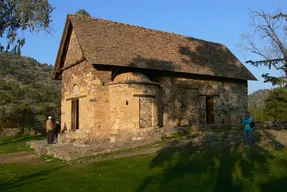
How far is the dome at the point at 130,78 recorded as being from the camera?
1605cm

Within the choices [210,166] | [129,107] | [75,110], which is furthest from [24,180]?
[75,110]

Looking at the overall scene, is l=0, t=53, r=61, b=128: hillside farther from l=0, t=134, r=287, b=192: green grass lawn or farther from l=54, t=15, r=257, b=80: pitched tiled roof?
l=0, t=134, r=287, b=192: green grass lawn

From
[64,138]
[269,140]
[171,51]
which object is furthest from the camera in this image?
[171,51]

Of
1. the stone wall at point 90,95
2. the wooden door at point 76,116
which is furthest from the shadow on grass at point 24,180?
the wooden door at point 76,116

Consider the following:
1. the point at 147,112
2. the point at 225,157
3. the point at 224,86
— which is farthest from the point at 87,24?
the point at 225,157

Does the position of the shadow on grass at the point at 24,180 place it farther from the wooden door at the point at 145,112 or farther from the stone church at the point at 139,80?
the wooden door at the point at 145,112

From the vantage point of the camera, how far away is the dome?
16.0m

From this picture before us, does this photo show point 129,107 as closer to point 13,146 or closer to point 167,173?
point 167,173

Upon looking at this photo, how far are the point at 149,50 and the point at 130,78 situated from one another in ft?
12.2

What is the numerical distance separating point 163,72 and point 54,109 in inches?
832

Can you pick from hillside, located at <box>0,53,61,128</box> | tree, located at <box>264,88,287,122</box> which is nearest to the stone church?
hillside, located at <box>0,53,61,128</box>

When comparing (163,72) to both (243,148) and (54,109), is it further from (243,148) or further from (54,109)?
(54,109)

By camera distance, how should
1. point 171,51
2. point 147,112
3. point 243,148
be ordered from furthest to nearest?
point 171,51 → point 147,112 → point 243,148

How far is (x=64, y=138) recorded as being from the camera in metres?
17.9
